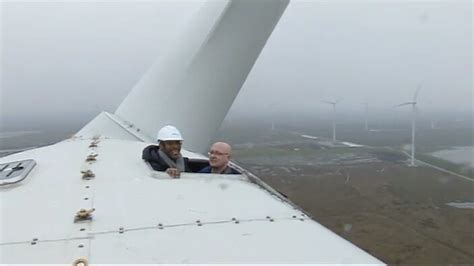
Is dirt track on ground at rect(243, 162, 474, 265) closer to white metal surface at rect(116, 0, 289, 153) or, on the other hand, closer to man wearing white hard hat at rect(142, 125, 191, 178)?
white metal surface at rect(116, 0, 289, 153)

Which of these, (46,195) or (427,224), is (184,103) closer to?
(46,195)

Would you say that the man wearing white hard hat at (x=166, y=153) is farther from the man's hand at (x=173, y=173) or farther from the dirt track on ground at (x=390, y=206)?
the dirt track on ground at (x=390, y=206)

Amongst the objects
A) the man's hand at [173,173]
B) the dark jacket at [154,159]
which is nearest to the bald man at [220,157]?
the dark jacket at [154,159]

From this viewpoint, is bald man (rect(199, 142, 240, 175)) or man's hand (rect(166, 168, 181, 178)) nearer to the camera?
man's hand (rect(166, 168, 181, 178))

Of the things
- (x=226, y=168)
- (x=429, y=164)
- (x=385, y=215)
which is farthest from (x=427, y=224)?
(x=429, y=164)

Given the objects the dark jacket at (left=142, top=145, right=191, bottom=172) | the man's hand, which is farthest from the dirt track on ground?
the man's hand

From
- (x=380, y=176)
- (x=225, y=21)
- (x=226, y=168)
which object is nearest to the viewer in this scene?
(x=226, y=168)

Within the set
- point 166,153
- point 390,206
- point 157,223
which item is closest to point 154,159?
point 166,153
